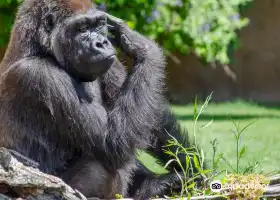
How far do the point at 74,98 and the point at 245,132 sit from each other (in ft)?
17.4

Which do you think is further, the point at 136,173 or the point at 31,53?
the point at 136,173

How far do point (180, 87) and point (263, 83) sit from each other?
1.58 metres

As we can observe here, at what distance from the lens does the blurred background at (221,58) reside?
9.09 metres

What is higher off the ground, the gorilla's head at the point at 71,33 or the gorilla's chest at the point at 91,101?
the gorilla's head at the point at 71,33

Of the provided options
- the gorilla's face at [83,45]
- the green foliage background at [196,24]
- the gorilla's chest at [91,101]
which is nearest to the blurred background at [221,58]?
the green foliage background at [196,24]

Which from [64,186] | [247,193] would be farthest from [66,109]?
[247,193]

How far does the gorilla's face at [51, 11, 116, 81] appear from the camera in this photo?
3848 mm

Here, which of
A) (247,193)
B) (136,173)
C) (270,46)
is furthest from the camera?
(270,46)

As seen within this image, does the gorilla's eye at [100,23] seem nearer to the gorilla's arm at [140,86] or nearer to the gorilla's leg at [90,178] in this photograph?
the gorilla's arm at [140,86]

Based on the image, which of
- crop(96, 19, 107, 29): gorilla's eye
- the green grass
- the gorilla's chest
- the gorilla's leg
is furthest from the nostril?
the green grass

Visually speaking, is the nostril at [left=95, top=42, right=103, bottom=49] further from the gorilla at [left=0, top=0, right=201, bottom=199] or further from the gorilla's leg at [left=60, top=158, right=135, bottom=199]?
the gorilla's leg at [left=60, top=158, right=135, bottom=199]

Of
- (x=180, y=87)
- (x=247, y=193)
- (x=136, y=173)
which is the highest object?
(x=247, y=193)

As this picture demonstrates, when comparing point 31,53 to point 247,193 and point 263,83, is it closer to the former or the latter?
point 247,193

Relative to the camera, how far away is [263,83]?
44.9 ft
